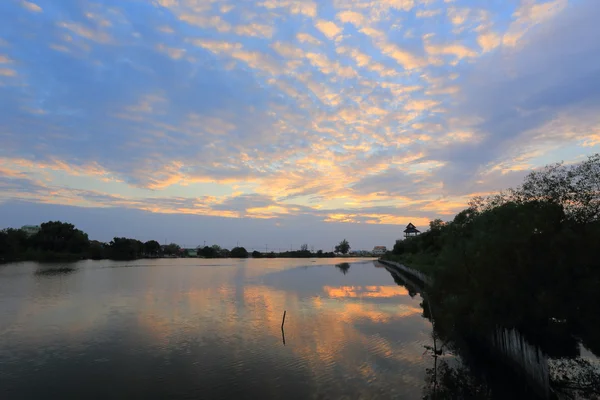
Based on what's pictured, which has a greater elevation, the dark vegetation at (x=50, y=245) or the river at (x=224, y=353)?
the dark vegetation at (x=50, y=245)

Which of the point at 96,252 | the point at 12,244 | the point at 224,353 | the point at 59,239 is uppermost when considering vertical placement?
the point at 59,239

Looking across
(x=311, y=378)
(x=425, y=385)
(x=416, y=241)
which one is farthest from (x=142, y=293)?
(x=416, y=241)

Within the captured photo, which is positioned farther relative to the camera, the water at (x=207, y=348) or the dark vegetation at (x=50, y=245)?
the dark vegetation at (x=50, y=245)

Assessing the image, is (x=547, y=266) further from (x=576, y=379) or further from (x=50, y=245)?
(x=50, y=245)

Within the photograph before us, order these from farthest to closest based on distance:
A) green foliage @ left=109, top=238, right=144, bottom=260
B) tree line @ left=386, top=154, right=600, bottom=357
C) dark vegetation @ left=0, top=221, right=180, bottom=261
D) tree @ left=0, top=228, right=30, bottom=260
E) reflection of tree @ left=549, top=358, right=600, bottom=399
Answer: green foliage @ left=109, top=238, right=144, bottom=260
dark vegetation @ left=0, top=221, right=180, bottom=261
tree @ left=0, top=228, right=30, bottom=260
reflection of tree @ left=549, top=358, right=600, bottom=399
tree line @ left=386, top=154, right=600, bottom=357

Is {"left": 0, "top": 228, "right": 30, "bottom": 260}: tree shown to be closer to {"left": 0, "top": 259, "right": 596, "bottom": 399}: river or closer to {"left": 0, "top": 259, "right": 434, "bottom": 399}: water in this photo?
{"left": 0, "top": 259, "right": 434, "bottom": 399}: water

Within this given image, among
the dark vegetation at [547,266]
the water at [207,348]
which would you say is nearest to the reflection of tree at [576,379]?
the dark vegetation at [547,266]

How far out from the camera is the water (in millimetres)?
16953

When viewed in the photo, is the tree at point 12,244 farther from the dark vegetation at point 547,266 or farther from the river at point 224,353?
the dark vegetation at point 547,266

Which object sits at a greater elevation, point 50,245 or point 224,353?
point 50,245

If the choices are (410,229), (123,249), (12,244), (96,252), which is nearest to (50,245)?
(12,244)

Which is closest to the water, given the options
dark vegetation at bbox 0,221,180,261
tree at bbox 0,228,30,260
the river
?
the river

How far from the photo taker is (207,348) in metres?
23.2

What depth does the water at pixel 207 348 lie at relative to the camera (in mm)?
16953
